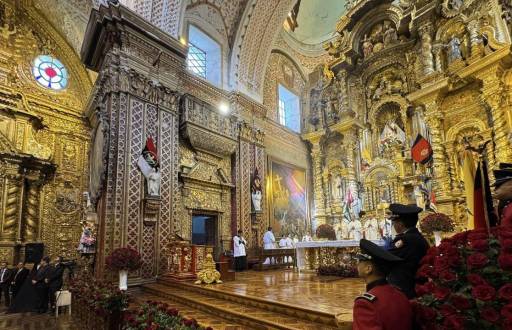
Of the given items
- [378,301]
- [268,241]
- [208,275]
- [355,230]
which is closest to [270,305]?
[208,275]

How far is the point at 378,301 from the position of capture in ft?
5.91

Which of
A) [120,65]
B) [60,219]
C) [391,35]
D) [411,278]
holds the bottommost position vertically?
[411,278]

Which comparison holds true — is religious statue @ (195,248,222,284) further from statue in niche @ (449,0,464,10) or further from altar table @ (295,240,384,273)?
statue in niche @ (449,0,464,10)

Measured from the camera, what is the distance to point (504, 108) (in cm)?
1016

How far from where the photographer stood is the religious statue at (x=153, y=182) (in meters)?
8.75

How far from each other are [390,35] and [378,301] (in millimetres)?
14716

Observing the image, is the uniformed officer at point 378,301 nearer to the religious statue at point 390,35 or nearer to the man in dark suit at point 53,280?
the man in dark suit at point 53,280

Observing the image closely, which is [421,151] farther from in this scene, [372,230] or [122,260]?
[122,260]

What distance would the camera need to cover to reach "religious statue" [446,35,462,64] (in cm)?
1173

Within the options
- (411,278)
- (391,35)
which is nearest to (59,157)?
(411,278)

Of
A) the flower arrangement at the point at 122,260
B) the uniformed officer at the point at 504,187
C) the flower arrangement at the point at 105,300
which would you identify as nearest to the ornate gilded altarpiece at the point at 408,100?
the flower arrangement at the point at 122,260

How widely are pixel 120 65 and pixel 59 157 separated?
18.1 feet

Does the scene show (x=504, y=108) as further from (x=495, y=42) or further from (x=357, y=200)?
(x=357, y=200)

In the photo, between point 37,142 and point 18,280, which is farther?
point 37,142
